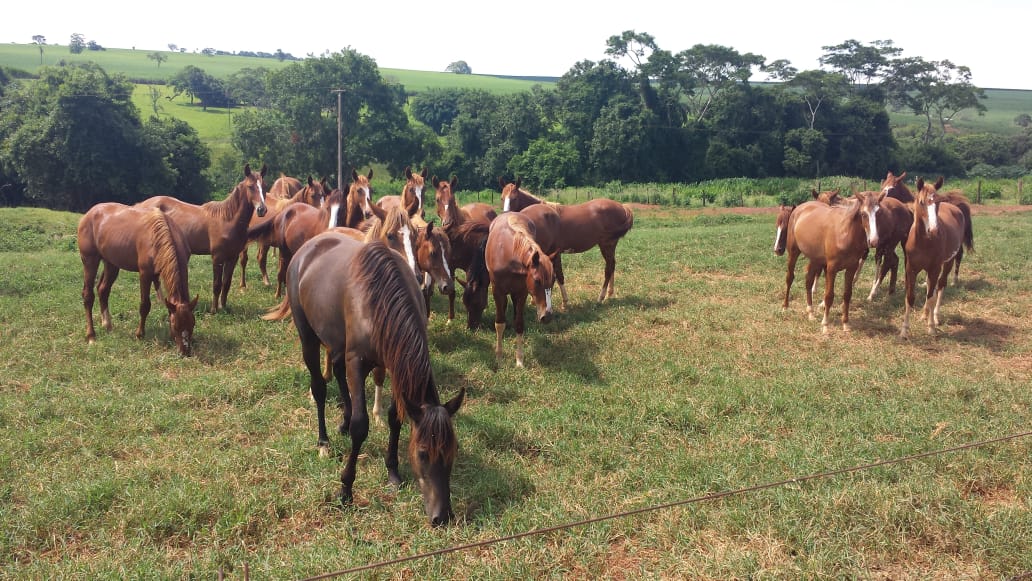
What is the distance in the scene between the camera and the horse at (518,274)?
7.41 metres

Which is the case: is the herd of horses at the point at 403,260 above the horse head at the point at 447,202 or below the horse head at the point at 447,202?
below

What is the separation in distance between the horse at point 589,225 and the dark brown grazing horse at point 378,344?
5.95 m

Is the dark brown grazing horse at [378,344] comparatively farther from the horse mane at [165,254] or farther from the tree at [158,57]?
the tree at [158,57]

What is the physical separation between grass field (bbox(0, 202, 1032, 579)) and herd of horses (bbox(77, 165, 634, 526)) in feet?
1.57

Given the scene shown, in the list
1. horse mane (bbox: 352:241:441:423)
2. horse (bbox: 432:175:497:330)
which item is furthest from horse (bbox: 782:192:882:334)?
horse mane (bbox: 352:241:441:423)

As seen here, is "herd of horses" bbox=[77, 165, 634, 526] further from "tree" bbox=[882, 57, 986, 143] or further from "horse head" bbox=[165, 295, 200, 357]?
"tree" bbox=[882, 57, 986, 143]

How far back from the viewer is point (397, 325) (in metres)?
4.41

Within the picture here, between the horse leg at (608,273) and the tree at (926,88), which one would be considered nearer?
the horse leg at (608,273)

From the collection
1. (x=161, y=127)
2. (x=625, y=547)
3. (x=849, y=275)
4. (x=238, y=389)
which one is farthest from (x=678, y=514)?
(x=161, y=127)

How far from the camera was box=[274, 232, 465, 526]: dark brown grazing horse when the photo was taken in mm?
4141

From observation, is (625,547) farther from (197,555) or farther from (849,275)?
(849,275)

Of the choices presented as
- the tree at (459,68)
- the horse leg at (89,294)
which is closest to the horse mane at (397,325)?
the horse leg at (89,294)

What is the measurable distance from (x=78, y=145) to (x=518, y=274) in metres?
36.1

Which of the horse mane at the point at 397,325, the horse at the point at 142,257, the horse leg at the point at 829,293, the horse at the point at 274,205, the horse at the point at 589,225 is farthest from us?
the horse at the point at 274,205
